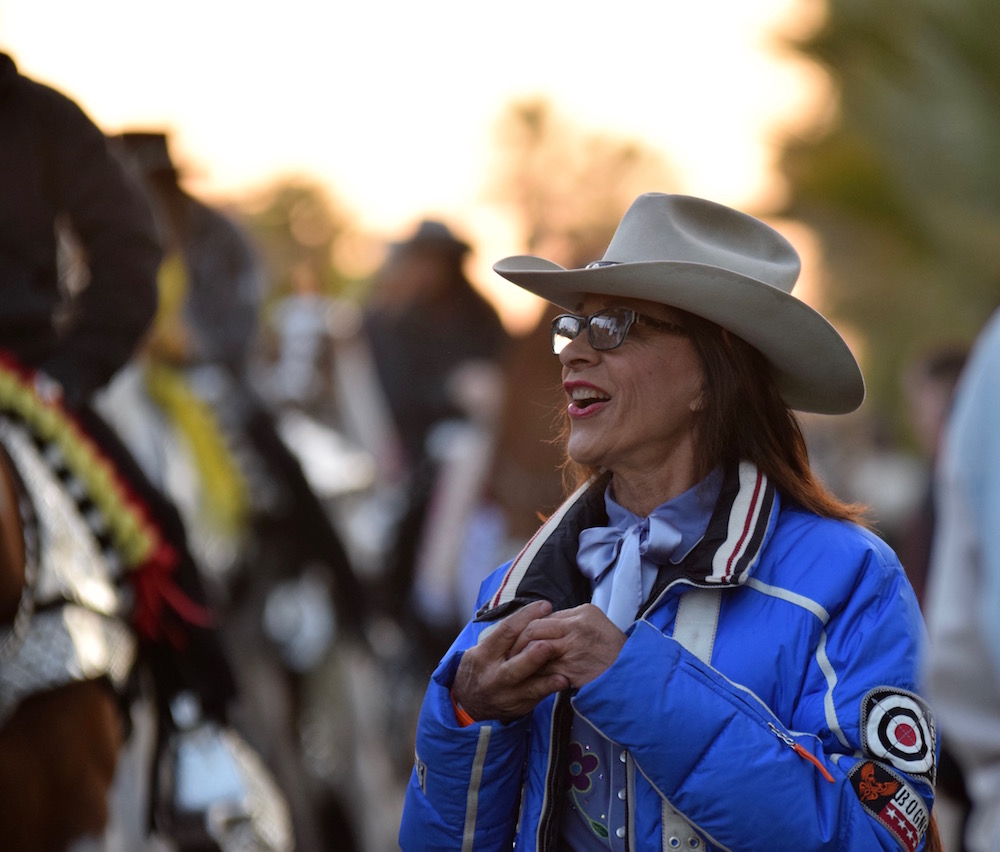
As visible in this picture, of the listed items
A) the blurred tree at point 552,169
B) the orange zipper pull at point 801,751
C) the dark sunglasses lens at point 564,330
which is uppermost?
the dark sunglasses lens at point 564,330

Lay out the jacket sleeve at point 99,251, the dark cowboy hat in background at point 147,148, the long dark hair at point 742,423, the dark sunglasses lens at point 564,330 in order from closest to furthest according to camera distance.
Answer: the long dark hair at point 742,423
the dark sunglasses lens at point 564,330
the jacket sleeve at point 99,251
the dark cowboy hat in background at point 147,148

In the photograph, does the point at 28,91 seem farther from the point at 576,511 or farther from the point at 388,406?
the point at 388,406

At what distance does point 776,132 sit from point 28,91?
16.7 meters

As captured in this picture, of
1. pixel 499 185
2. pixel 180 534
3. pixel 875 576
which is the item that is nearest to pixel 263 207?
pixel 499 185

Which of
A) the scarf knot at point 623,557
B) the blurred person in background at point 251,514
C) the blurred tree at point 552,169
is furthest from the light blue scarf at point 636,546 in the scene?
the blurred tree at point 552,169

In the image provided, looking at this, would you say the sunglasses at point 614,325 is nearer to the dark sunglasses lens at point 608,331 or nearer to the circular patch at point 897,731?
the dark sunglasses lens at point 608,331

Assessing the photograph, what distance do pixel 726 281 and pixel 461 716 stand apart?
1039 mm

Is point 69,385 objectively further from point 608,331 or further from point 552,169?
point 552,169

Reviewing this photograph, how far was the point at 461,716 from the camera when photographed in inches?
112

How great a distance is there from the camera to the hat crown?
10.1 feet

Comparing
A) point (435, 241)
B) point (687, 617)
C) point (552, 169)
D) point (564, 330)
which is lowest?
point (552, 169)

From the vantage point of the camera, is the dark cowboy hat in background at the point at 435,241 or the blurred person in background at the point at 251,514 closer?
the blurred person in background at the point at 251,514

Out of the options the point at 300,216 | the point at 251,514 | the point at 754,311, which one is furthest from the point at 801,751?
the point at 300,216

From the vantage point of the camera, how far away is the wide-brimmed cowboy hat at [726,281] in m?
2.95
